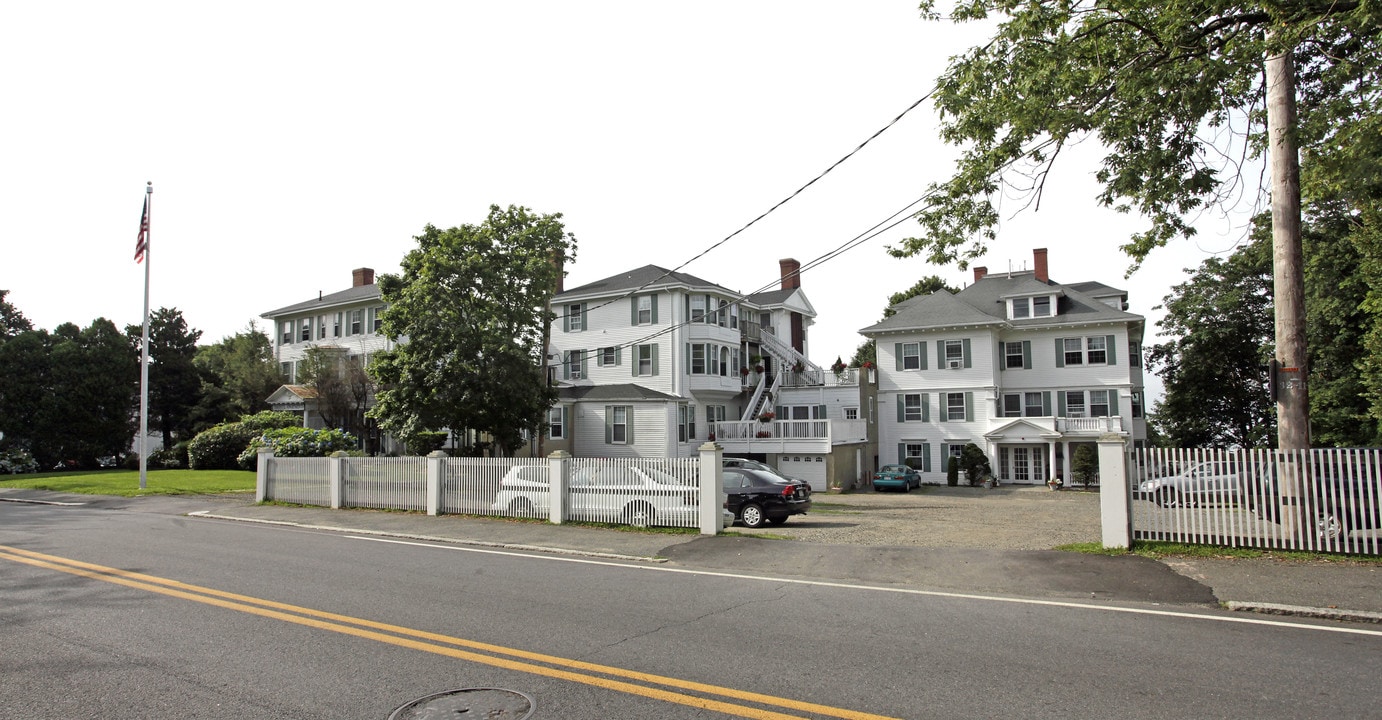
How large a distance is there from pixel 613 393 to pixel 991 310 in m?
20.4

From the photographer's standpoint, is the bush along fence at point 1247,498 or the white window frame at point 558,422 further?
the white window frame at point 558,422

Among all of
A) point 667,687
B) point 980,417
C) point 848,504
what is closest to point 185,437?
point 848,504

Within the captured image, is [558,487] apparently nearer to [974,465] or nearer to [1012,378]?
[974,465]

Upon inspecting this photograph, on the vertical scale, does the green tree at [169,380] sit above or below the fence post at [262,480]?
above

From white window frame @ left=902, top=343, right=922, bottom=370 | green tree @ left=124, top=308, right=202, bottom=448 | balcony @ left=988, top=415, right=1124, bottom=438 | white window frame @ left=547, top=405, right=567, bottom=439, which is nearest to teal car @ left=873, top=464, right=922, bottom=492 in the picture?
balcony @ left=988, top=415, right=1124, bottom=438

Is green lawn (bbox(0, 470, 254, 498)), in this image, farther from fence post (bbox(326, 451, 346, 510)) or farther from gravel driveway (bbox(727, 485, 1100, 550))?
gravel driveway (bbox(727, 485, 1100, 550))

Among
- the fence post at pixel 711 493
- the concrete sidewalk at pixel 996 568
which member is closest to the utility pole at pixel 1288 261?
the concrete sidewalk at pixel 996 568

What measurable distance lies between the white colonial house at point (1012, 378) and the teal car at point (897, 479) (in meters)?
3.16

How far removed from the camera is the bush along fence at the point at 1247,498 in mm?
10242

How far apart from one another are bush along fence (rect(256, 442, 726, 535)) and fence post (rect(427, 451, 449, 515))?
2cm

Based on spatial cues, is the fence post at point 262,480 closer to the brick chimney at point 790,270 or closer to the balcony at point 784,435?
the balcony at point 784,435

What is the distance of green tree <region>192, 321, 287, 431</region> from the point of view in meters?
44.6

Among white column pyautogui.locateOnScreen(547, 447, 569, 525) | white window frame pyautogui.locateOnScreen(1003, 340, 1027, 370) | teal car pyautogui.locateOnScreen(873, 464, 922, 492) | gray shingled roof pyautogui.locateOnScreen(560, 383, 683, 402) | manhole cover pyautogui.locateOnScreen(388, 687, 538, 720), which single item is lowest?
teal car pyautogui.locateOnScreen(873, 464, 922, 492)

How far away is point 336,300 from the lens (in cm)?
4528
